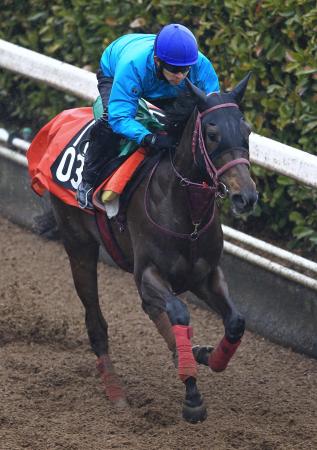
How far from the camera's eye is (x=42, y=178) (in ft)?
22.8

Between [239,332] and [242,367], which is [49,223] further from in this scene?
[239,332]

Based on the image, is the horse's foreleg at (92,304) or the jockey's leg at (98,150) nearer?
the jockey's leg at (98,150)

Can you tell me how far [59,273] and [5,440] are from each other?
2881mm

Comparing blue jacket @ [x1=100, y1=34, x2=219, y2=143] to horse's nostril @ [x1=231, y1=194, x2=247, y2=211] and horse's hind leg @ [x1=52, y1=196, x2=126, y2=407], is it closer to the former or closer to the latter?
horse's nostril @ [x1=231, y1=194, x2=247, y2=211]

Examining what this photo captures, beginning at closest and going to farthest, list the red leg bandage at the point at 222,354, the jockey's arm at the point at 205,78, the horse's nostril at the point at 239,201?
the horse's nostril at the point at 239,201 → the red leg bandage at the point at 222,354 → the jockey's arm at the point at 205,78

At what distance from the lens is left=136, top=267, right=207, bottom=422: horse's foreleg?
5.69 meters

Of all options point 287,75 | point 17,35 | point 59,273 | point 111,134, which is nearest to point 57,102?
point 17,35

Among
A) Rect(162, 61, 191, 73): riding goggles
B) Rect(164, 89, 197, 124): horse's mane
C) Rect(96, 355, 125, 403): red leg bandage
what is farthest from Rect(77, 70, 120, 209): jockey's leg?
Rect(96, 355, 125, 403): red leg bandage

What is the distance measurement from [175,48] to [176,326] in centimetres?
136

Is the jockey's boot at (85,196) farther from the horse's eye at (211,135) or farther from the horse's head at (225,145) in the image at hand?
the horse's eye at (211,135)

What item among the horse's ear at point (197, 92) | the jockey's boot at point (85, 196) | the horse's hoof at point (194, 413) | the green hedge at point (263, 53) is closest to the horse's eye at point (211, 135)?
the horse's ear at point (197, 92)

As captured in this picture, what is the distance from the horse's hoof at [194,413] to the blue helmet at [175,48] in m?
1.69

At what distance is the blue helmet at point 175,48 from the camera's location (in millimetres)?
5730

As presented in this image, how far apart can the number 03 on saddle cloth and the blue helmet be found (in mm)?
512
